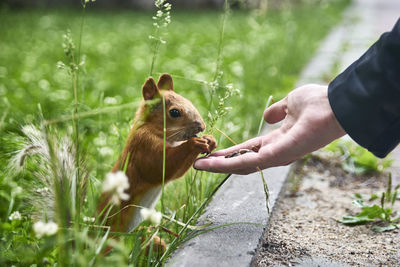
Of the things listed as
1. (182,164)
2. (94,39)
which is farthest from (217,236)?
(94,39)

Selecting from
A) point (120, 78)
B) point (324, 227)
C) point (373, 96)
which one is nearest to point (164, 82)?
point (373, 96)

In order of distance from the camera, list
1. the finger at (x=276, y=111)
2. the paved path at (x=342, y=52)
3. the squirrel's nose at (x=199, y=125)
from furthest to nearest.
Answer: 1. the paved path at (x=342, y=52)
2. the finger at (x=276, y=111)
3. the squirrel's nose at (x=199, y=125)

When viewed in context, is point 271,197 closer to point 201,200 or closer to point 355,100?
point 201,200

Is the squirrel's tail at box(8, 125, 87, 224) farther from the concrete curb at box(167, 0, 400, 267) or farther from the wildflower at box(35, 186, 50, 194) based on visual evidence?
the concrete curb at box(167, 0, 400, 267)

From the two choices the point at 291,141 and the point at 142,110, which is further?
the point at 142,110

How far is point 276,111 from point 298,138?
0.33m

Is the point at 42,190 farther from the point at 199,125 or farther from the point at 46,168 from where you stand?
the point at 199,125

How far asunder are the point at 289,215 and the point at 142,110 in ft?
3.12

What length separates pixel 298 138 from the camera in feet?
5.06

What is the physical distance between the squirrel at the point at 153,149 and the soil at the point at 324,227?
1.47 feet

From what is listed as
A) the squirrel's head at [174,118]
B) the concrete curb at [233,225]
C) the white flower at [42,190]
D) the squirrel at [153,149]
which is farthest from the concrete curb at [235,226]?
the white flower at [42,190]

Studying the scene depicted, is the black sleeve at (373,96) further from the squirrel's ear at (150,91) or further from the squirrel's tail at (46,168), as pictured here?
the squirrel's tail at (46,168)

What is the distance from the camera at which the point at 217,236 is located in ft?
5.41

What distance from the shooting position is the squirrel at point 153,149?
→ 1561 mm
